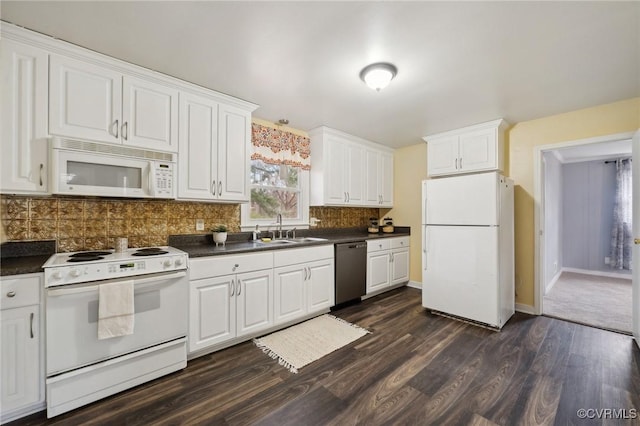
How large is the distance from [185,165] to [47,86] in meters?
1.00

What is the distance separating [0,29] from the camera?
66.7 inches

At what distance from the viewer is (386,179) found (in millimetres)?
4680

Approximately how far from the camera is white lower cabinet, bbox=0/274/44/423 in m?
1.54

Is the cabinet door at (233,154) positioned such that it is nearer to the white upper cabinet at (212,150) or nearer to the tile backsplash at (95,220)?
the white upper cabinet at (212,150)

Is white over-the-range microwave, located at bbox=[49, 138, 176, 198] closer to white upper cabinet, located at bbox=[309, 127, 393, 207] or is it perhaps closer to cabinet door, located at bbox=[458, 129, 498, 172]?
white upper cabinet, located at bbox=[309, 127, 393, 207]

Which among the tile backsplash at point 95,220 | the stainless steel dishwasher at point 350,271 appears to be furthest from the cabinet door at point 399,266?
the tile backsplash at point 95,220

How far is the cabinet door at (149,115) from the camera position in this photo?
2162mm

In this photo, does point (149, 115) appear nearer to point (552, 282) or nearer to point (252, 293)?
point (252, 293)

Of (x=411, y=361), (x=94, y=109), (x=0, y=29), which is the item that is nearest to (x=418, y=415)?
(x=411, y=361)

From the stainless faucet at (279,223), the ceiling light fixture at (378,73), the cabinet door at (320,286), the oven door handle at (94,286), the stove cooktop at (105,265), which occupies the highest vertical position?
the ceiling light fixture at (378,73)

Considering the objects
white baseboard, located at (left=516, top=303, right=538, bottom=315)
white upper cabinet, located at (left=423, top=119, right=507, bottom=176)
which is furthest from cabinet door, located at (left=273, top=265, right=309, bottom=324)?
white baseboard, located at (left=516, top=303, right=538, bottom=315)

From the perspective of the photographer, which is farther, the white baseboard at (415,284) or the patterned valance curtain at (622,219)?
the patterned valance curtain at (622,219)

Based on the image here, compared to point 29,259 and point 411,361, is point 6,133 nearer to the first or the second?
point 29,259

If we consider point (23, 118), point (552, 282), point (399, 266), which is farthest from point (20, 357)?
point (552, 282)
